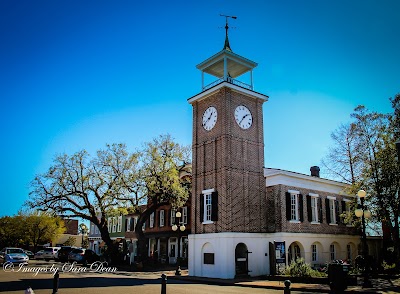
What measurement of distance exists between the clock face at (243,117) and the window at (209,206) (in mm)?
5535

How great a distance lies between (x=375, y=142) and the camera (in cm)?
2714

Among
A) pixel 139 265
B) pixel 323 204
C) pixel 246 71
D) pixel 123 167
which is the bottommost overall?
pixel 139 265

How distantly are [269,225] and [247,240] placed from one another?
9.09ft

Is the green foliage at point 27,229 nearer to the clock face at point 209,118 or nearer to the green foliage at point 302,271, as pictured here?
the clock face at point 209,118

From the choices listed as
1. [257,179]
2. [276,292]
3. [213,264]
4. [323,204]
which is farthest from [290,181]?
[276,292]

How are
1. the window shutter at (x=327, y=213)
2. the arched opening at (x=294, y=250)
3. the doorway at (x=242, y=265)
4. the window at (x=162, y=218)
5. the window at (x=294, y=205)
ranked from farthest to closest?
the window at (x=162, y=218)
the window shutter at (x=327, y=213)
the arched opening at (x=294, y=250)
the window at (x=294, y=205)
the doorway at (x=242, y=265)

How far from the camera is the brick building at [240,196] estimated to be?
1010 inches

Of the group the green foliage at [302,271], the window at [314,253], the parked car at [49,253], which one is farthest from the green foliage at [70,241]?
the green foliage at [302,271]

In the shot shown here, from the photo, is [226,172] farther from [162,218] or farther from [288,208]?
[162,218]

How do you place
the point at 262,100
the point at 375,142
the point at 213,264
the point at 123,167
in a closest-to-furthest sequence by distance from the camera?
1. the point at 213,264
2. the point at 375,142
3. the point at 262,100
4. the point at 123,167

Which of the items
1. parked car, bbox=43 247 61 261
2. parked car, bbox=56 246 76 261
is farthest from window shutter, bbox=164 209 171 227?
parked car, bbox=43 247 61 261

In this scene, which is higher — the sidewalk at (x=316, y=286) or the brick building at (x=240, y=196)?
the brick building at (x=240, y=196)

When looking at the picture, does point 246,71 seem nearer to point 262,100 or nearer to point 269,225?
point 262,100

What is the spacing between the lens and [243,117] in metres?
28.4
